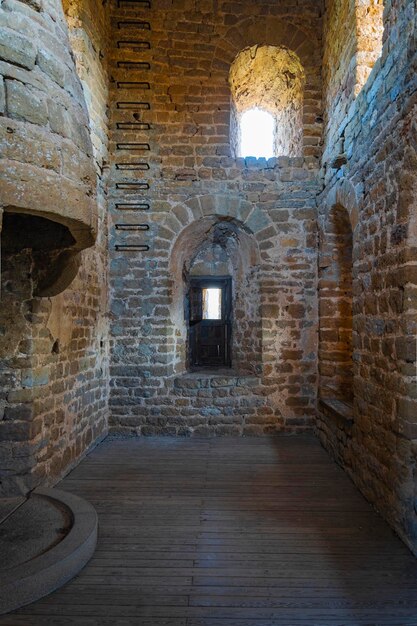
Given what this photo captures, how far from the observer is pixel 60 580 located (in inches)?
99.7

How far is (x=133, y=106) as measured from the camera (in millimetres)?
5906

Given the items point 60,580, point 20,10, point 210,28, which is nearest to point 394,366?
point 60,580

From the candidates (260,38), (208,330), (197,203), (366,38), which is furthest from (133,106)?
(208,330)

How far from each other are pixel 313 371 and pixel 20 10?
4936 millimetres

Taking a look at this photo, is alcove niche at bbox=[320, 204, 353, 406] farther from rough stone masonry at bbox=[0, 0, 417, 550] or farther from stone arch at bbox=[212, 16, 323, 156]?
stone arch at bbox=[212, 16, 323, 156]

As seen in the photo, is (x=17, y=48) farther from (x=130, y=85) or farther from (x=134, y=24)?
(x=134, y=24)

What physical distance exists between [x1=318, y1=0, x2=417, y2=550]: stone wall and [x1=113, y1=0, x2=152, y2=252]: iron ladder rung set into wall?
2.62 m

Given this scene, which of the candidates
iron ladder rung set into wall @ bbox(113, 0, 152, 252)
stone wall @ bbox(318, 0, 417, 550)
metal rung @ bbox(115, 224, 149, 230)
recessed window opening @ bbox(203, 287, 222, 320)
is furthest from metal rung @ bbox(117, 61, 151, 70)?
recessed window opening @ bbox(203, 287, 222, 320)

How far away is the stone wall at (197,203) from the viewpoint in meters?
5.87

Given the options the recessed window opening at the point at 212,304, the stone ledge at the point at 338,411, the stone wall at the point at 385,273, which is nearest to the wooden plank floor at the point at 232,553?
the stone wall at the point at 385,273

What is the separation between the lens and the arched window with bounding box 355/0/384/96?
4.50 m

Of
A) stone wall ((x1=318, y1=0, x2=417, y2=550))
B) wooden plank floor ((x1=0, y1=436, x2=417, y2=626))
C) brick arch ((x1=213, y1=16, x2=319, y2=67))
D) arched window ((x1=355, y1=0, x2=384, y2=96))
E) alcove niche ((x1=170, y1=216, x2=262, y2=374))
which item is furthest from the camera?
alcove niche ((x1=170, y1=216, x2=262, y2=374))

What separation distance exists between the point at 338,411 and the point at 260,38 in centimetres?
504

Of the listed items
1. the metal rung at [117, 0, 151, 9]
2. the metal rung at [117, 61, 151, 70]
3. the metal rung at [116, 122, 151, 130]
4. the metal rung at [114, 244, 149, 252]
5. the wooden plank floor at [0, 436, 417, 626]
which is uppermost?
the metal rung at [117, 0, 151, 9]
